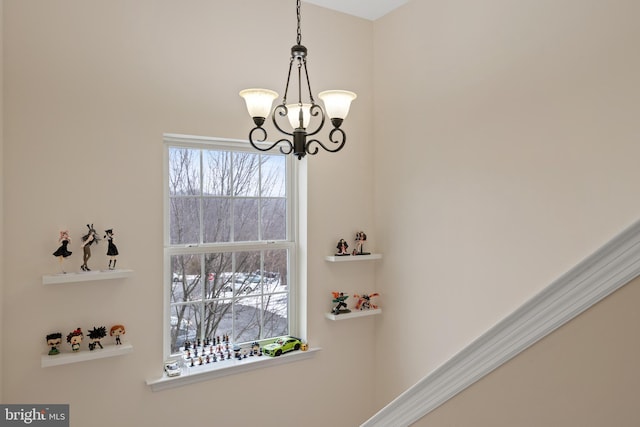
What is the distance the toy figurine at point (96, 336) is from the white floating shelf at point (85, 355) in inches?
1.1

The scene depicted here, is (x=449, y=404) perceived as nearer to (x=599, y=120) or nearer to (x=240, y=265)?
(x=599, y=120)

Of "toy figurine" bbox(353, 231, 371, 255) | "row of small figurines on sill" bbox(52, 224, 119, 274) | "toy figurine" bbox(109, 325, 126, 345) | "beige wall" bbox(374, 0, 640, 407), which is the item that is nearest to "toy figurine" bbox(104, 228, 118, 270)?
"row of small figurines on sill" bbox(52, 224, 119, 274)

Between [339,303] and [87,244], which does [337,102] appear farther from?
[339,303]

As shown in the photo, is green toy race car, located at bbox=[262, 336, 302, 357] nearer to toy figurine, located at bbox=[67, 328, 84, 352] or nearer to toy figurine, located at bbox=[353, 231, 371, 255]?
toy figurine, located at bbox=[353, 231, 371, 255]

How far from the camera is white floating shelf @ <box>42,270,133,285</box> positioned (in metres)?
1.97

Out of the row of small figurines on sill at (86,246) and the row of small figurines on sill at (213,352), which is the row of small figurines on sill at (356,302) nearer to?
the row of small figurines on sill at (213,352)

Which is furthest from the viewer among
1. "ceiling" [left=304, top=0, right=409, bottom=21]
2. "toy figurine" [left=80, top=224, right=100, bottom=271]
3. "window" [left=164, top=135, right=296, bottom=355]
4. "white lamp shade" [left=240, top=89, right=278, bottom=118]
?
"ceiling" [left=304, top=0, right=409, bottom=21]

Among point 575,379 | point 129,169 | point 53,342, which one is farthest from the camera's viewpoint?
point 129,169

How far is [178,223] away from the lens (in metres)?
2.51

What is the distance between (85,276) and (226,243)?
0.82 m

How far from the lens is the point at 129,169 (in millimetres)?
2250

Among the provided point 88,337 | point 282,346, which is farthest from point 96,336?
point 282,346

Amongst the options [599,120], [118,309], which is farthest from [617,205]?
[118,309]

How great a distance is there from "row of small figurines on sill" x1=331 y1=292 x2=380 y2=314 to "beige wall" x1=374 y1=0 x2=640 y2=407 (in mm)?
125
